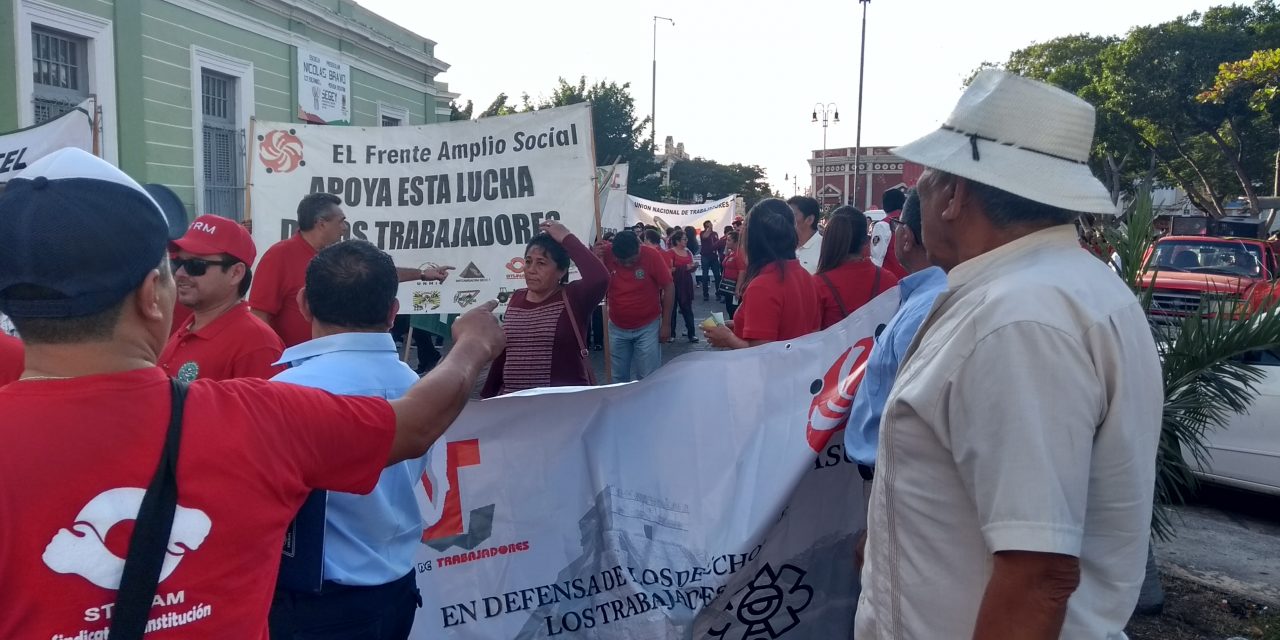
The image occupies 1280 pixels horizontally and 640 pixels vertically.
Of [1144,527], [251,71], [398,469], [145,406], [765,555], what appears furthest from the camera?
[251,71]

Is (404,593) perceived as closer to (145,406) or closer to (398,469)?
(398,469)

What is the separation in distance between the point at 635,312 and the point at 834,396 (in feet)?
16.4

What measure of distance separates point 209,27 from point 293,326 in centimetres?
1281

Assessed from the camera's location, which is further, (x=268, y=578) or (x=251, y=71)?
(x=251, y=71)

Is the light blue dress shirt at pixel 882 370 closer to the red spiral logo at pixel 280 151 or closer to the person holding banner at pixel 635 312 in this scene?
the red spiral logo at pixel 280 151

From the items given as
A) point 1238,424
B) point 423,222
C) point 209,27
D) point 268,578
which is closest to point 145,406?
point 268,578

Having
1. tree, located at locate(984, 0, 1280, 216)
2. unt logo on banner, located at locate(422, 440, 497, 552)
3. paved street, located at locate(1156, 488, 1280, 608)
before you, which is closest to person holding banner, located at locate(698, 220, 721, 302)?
tree, located at locate(984, 0, 1280, 216)

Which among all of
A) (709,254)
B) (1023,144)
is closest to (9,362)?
(1023,144)

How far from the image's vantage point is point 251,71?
55.2ft

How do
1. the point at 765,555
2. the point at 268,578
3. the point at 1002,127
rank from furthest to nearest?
1. the point at 765,555
2. the point at 1002,127
3. the point at 268,578

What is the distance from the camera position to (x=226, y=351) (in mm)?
3168

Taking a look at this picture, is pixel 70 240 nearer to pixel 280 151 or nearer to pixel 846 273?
pixel 846 273

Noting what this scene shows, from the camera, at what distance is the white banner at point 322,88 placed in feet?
60.7

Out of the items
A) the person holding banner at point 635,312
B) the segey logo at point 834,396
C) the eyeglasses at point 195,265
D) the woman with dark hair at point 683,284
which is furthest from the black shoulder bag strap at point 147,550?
the woman with dark hair at point 683,284
